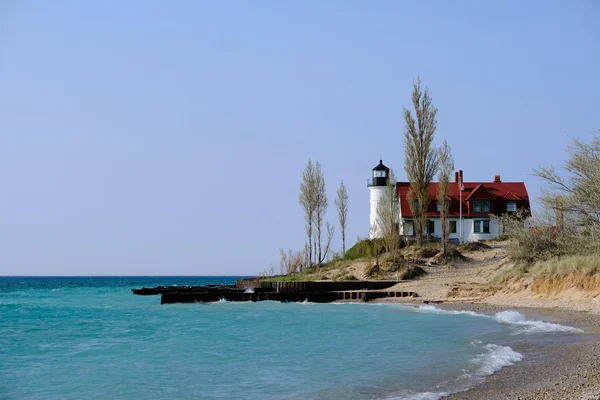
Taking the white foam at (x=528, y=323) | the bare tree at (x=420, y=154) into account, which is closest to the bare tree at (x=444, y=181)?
the bare tree at (x=420, y=154)

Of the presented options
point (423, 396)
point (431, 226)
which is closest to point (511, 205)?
point (431, 226)

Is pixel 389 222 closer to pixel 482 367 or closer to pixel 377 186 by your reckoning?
pixel 377 186

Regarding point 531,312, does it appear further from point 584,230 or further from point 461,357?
point 461,357

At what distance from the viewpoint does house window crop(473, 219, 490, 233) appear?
50.2 m

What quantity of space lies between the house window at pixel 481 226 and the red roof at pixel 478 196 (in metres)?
0.51

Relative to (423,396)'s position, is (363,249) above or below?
above

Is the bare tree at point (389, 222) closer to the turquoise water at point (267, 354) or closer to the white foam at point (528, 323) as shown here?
the turquoise water at point (267, 354)

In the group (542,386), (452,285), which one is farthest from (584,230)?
(542,386)

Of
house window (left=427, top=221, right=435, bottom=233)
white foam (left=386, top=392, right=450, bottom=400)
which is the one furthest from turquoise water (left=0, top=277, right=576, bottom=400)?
house window (left=427, top=221, right=435, bottom=233)

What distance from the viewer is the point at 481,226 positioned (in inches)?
1983

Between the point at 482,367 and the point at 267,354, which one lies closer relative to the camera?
the point at 482,367

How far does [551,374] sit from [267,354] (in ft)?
24.8

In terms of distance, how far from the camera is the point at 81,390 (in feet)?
42.0

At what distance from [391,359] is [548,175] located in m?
14.3
